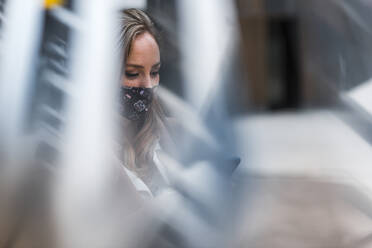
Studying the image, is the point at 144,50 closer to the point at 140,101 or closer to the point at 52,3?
the point at 140,101

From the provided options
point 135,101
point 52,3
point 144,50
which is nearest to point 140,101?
point 135,101

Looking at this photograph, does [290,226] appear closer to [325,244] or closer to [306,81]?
[325,244]

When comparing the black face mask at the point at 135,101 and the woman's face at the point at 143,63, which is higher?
the woman's face at the point at 143,63

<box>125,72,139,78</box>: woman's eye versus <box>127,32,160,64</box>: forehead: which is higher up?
<box>127,32,160,64</box>: forehead

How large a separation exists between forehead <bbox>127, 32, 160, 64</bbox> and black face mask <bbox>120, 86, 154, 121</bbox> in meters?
0.07

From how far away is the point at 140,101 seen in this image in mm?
948

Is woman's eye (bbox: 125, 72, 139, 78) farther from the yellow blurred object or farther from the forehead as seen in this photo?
the yellow blurred object

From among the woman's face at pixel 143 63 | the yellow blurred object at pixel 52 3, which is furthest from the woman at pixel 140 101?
the yellow blurred object at pixel 52 3

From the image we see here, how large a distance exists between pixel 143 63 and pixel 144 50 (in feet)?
0.10

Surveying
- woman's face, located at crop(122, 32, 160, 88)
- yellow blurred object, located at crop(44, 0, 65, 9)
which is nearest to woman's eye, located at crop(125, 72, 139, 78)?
woman's face, located at crop(122, 32, 160, 88)

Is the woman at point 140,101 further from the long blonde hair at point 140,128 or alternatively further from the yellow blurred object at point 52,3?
the yellow blurred object at point 52,3

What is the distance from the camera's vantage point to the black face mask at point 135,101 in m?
0.94

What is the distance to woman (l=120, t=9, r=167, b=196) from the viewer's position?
941 millimetres

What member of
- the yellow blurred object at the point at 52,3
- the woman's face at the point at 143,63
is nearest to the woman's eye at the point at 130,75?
the woman's face at the point at 143,63
